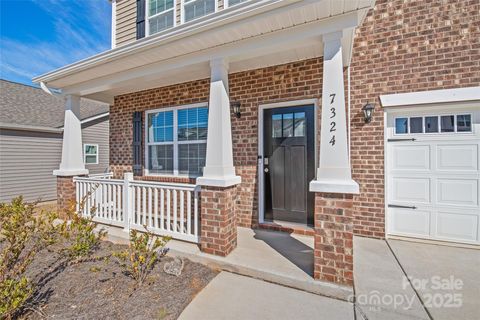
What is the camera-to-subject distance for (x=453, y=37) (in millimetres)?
3447

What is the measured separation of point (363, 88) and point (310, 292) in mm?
3223

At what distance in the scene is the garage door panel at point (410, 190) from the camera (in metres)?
3.70

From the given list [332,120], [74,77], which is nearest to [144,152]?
[74,77]

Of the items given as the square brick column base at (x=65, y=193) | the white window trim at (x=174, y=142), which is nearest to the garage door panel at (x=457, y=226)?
the white window trim at (x=174, y=142)

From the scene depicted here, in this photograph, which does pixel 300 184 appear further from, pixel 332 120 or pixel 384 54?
pixel 384 54

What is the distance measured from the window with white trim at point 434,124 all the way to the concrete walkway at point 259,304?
294cm

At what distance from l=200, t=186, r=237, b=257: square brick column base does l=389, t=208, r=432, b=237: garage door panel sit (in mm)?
2714

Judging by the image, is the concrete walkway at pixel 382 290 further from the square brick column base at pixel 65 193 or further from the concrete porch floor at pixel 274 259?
the square brick column base at pixel 65 193

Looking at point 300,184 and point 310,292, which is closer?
point 310,292

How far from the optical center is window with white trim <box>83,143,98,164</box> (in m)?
9.81

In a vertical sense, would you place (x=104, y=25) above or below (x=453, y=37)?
above

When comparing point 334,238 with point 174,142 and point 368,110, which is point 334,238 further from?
point 174,142

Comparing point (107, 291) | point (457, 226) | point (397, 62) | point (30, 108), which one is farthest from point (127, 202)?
point (30, 108)

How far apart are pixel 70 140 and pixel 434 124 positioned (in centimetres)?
681
